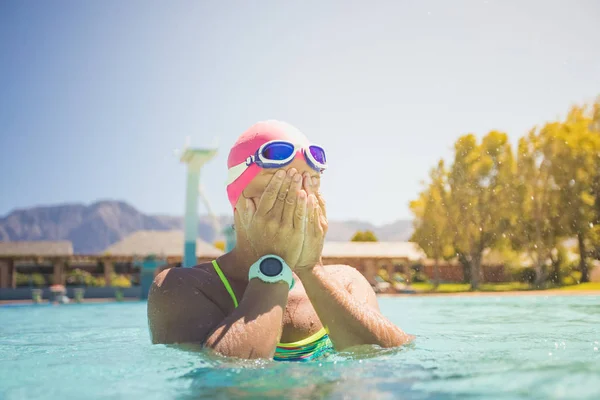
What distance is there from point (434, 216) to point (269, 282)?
30.6 m

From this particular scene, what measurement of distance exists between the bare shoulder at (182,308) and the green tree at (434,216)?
1153 inches

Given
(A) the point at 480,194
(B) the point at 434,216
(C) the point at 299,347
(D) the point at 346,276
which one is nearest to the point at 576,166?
A: (A) the point at 480,194

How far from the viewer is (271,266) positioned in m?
2.42

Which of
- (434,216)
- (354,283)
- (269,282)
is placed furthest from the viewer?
(434,216)

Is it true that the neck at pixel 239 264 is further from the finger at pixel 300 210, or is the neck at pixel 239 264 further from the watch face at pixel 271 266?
the finger at pixel 300 210

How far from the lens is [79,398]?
194 cm

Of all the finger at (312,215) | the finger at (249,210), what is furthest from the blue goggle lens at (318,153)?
the finger at (249,210)

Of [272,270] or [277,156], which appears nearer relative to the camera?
[272,270]

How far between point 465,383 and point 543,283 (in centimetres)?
2926

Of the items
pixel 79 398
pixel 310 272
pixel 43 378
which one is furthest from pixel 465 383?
pixel 43 378

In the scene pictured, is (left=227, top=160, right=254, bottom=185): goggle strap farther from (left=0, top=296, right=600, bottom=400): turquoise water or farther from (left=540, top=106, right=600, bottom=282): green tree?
(left=540, top=106, right=600, bottom=282): green tree

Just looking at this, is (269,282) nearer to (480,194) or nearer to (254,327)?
(254,327)

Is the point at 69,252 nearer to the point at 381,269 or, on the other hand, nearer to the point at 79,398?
the point at 381,269

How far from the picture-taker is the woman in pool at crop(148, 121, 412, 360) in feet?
7.50
